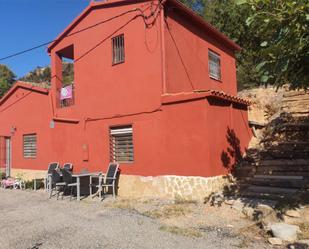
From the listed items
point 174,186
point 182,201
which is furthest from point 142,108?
point 182,201

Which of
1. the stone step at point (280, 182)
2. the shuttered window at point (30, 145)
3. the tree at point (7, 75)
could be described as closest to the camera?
the stone step at point (280, 182)

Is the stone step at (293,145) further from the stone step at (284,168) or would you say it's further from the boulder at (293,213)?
the boulder at (293,213)

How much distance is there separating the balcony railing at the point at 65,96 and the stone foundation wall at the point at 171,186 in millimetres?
4835

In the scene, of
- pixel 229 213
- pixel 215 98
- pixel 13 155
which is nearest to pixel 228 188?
pixel 229 213

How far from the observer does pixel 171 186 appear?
35.7ft

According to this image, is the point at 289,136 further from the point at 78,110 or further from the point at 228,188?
the point at 78,110

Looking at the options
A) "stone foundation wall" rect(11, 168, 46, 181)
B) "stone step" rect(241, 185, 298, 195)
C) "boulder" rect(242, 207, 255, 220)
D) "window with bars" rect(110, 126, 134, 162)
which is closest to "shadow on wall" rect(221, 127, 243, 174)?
"stone step" rect(241, 185, 298, 195)

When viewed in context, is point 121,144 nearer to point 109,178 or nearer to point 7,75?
point 109,178

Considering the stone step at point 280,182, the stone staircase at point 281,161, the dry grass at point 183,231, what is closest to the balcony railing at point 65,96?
the stone staircase at point 281,161

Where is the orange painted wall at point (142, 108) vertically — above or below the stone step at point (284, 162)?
above

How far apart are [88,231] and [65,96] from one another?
906cm

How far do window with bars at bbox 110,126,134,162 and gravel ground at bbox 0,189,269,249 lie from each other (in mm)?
2100

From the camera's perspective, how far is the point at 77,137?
14508 millimetres

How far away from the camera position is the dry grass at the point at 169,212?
9.01m
